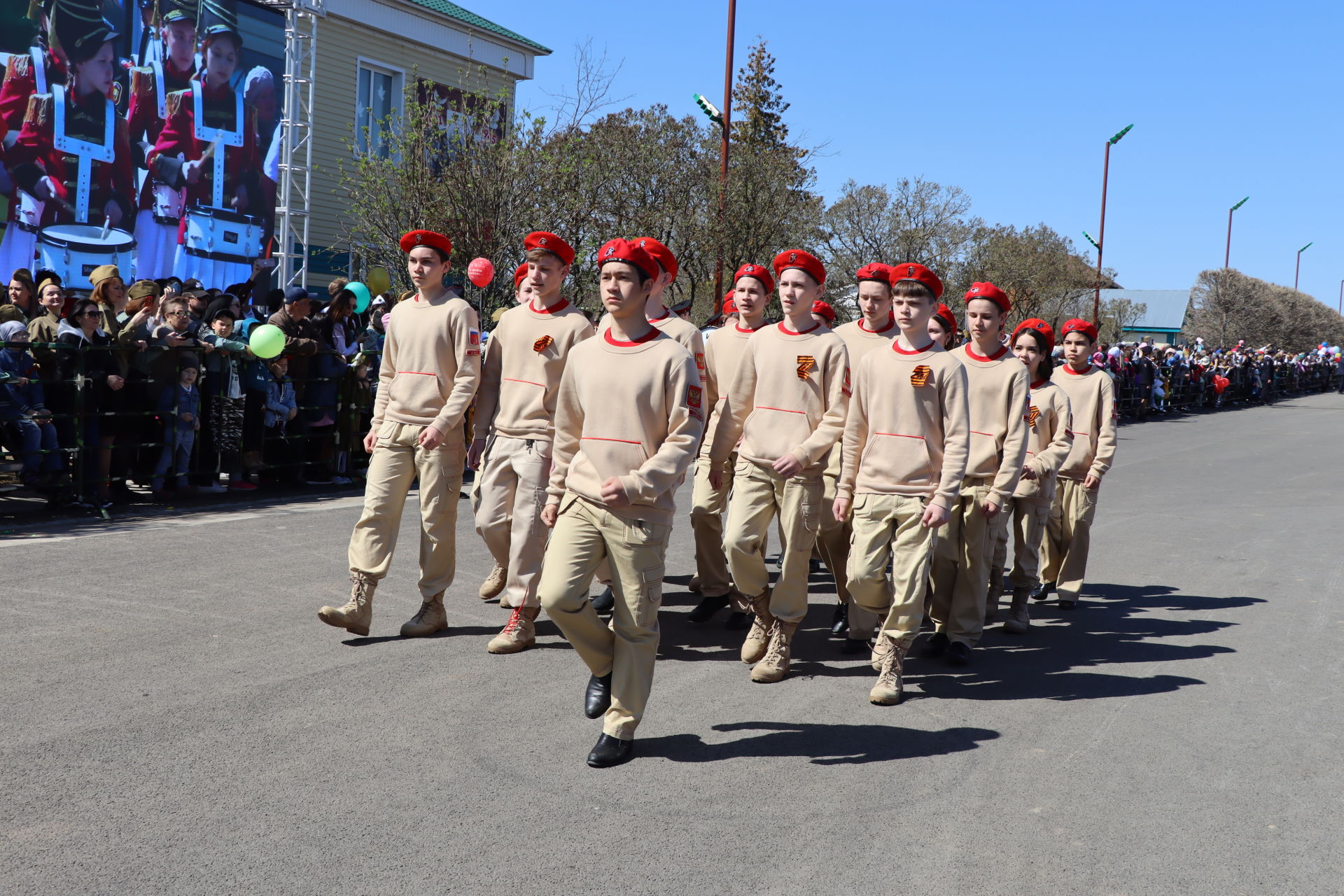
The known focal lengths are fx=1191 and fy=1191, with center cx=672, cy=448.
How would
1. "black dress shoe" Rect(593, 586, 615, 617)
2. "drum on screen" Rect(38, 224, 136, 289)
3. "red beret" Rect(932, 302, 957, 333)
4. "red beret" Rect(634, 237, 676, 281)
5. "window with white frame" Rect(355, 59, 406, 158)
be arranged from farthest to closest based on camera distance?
"window with white frame" Rect(355, 59, 406, 158) → "drum on screen" Rect(38, 224, 136, 289) → "black dress shoe" Rect(593, 586, 615, 617) → "red beret" Rect(932, 302, 957, 333) → "red beret" Rect(634, 237, 676, 281)

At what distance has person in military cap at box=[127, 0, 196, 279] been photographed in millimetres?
19297

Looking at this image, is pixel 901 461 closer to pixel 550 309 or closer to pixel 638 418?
pixel 638 418

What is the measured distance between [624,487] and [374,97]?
22417 mm

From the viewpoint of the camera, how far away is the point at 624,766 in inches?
179

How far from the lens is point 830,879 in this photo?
3.63 metres

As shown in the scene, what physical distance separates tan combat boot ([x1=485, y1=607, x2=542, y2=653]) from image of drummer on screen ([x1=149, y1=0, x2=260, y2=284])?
16.0 m

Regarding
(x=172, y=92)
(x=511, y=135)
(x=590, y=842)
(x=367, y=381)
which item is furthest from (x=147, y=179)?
(x=590, y=842)

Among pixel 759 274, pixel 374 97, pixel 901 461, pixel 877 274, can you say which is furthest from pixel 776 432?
pixel 374 97

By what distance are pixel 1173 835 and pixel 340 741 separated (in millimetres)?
3066

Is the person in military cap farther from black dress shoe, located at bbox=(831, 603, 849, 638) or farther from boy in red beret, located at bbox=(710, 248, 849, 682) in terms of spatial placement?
boy in red beret, located at bbox=(710, 248, 849, 682)

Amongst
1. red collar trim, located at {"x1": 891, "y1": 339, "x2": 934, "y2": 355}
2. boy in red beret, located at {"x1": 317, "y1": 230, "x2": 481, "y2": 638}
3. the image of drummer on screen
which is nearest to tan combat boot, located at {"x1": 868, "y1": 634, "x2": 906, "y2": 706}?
red collar trim, located at {"x1": 891, "y1": 339, "x2": 934, "y2": 355}

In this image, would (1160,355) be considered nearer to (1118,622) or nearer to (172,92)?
(172,92)

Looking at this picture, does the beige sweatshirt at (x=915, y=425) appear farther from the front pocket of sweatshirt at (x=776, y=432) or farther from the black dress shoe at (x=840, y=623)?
the black dress shoe at (x=840, y=623)

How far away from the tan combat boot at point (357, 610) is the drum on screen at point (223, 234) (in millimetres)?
15795
